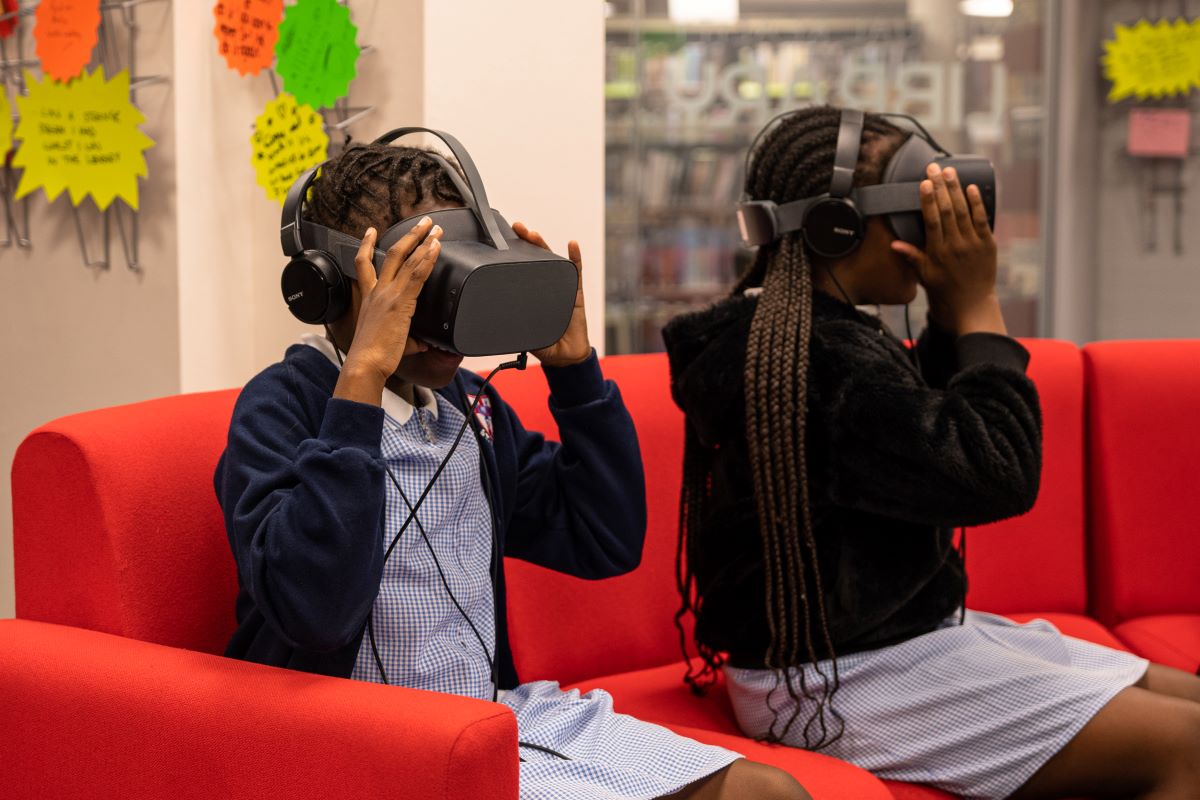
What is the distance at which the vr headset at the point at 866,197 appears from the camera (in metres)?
1.55

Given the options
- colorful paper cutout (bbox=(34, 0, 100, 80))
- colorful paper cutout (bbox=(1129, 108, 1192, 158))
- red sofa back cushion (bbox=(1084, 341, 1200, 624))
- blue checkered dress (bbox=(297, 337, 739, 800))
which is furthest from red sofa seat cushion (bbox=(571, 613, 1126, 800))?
colorful paper cutout (bbox=(1129, 108, 1192, 158))

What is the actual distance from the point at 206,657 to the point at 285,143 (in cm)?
100

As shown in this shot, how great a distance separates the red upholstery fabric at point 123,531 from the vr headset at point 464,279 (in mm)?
275

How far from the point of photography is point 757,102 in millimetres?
4230

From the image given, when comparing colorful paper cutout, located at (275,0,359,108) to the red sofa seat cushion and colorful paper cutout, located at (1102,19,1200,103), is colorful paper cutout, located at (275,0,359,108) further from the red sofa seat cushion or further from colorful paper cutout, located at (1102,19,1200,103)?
colorful paper cutout, located at (1102,19,1200,103)

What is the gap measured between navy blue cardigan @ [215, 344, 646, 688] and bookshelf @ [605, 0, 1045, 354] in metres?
2.60

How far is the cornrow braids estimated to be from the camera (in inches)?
50.3

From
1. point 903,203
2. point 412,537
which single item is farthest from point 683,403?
point 412,537

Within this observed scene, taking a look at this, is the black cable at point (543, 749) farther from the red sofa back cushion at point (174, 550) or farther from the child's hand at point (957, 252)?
the child's hand at point (957, 252)

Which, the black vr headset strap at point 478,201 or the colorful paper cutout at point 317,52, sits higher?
the colorful paper cutout at point 317,52

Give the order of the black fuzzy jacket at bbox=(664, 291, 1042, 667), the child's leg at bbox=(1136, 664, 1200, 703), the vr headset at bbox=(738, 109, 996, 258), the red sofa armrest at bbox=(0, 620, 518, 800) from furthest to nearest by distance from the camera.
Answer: the child's leg at bbox=(1136, 664, 1200, 703) < the vr headset at bbox=(738, 109, 996, 258) < the black fuzzy jacket at bbox=(664, 291, 1042, 667) < the red sofa armrest at bbox=(0, 620, 518, 800)

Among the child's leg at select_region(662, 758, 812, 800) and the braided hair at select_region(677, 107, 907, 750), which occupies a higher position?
the braided hair at select_region(677, 107, 907, 750)

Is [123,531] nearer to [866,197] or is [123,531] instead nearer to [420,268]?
[420,268]

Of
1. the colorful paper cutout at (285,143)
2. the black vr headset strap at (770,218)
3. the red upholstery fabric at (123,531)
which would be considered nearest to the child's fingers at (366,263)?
the red upholstery fabric at (123,531)
